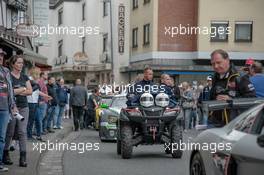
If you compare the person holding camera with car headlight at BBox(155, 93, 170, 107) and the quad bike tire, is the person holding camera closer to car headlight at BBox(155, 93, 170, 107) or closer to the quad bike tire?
the quad bike tire

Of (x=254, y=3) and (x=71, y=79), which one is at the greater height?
(x=254, y=3)

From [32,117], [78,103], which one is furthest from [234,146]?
[78,103]

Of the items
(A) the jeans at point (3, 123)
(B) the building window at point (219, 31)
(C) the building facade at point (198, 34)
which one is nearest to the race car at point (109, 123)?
(A) the jeans at point (3, 123)

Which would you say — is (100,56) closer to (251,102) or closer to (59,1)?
(59,1)

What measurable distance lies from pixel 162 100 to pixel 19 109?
10.5 feet

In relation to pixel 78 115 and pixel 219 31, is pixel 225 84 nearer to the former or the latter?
pixel 78 115

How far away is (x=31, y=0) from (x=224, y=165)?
2347 centimetres

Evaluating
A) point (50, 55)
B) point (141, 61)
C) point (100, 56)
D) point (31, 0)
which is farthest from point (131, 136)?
point (50, 55)

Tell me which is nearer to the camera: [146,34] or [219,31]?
[219,31]

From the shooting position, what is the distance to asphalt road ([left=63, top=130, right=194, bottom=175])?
10469 millimetres

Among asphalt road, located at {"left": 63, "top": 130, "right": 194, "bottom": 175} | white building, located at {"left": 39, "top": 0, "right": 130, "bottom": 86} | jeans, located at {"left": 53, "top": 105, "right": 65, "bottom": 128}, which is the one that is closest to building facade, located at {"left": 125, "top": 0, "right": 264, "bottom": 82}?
white building, located at {"left": 39, "top": 0, "right": 130, "bottom": 86}

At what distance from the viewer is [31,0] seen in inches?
1119

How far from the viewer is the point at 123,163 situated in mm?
11680

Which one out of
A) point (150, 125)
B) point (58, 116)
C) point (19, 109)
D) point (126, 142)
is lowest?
point (58, 116)
